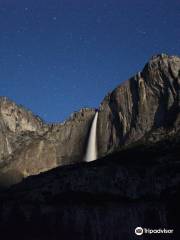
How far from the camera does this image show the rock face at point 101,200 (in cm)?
15100

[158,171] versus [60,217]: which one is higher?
[158,171]

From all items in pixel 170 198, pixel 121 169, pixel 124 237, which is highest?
pixel 121 169

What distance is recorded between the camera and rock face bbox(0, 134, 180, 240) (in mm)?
151000

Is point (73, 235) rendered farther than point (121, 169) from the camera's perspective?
No

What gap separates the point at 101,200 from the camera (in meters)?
160

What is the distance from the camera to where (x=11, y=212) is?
16088 centimetres

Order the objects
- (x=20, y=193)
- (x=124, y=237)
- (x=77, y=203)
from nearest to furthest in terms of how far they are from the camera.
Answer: (x=124, y=237) < (x=77, y=203) < (x=20, y=193)

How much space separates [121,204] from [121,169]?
1664 centimetres

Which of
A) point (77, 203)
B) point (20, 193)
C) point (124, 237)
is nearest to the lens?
point (124, 237)

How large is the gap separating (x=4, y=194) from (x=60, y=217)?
23468 millimetres

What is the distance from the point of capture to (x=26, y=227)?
511ft

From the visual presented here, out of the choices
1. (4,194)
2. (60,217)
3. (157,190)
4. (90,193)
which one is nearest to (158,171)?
(157,190)

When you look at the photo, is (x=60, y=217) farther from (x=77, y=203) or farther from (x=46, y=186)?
(x=46, y=186)

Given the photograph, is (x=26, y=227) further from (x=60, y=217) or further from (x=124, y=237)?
(x=124, y=237)
